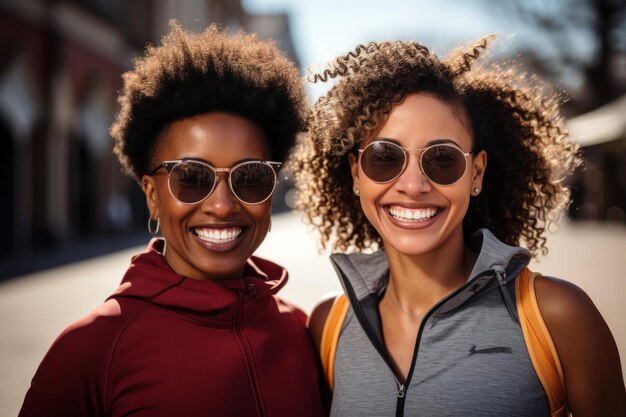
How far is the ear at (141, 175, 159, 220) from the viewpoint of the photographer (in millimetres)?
2688

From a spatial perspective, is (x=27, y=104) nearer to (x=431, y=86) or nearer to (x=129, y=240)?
(x=129, y=240)

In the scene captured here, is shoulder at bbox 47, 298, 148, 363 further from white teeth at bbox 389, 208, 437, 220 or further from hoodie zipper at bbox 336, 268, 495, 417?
white teeth at bbox 389, 208, 437, 220

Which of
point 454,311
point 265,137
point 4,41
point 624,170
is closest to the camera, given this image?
point 454,311

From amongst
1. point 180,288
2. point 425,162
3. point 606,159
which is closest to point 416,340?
point 425,162

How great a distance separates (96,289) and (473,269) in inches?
330

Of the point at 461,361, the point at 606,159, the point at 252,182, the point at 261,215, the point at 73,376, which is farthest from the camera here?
the point at 606,159

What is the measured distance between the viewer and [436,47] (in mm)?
2994

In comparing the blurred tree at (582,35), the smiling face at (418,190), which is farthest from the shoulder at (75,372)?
the blurred tree at (582,35)

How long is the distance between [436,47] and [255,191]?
1133 mm

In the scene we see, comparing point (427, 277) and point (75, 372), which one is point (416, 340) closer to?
point (427, 277)

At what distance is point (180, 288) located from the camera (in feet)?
8.00

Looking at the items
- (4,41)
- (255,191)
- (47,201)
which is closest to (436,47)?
(255,191)

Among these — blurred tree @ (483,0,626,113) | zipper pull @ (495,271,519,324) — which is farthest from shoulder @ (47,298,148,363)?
blurred tree @ (483,0,626,113)

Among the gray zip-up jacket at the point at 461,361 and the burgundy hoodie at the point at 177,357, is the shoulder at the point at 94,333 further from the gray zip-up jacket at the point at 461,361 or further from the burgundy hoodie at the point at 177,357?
the gray zip-up jacket at the point at 461,361
